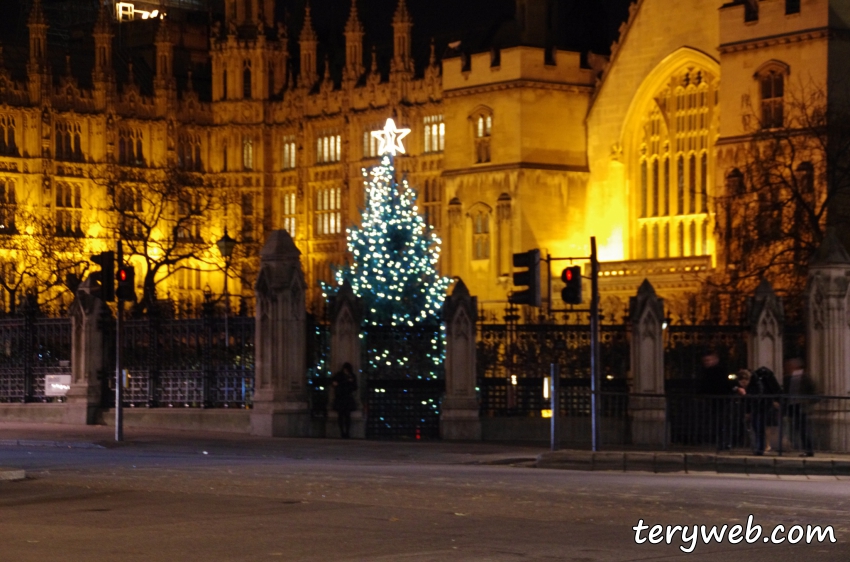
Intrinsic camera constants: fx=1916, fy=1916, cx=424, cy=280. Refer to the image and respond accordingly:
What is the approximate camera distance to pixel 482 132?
65250mm

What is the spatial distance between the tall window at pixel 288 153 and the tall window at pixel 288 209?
1.21 m

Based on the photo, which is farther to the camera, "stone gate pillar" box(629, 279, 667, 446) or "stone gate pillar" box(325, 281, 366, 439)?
"stone gate pillar" box(325, 281, 366, 439)

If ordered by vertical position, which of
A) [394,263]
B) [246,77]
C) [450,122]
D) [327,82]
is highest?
[246,77]

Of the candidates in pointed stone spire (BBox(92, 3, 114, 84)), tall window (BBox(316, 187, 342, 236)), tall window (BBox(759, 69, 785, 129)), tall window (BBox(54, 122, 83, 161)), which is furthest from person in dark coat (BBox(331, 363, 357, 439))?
pointed stone spire (BBox(92, 3, 114, 84))

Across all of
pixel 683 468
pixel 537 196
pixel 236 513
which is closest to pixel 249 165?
pixel 537 196

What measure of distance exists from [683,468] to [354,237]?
65.2ft

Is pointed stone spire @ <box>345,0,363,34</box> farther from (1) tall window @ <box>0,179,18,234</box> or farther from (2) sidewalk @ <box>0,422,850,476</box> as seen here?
(2) sidewalk @ <box>0,422,850,476</box>

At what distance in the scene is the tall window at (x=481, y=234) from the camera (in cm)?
6462

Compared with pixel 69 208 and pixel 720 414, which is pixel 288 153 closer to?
pixel 69 208

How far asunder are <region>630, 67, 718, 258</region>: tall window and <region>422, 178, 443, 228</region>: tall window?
14.6m

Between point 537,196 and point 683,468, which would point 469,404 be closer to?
point 683,468

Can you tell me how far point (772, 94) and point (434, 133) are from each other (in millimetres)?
24134

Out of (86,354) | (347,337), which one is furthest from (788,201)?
(86,354)

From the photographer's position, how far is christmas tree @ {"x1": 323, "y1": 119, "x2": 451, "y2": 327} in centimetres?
4106
